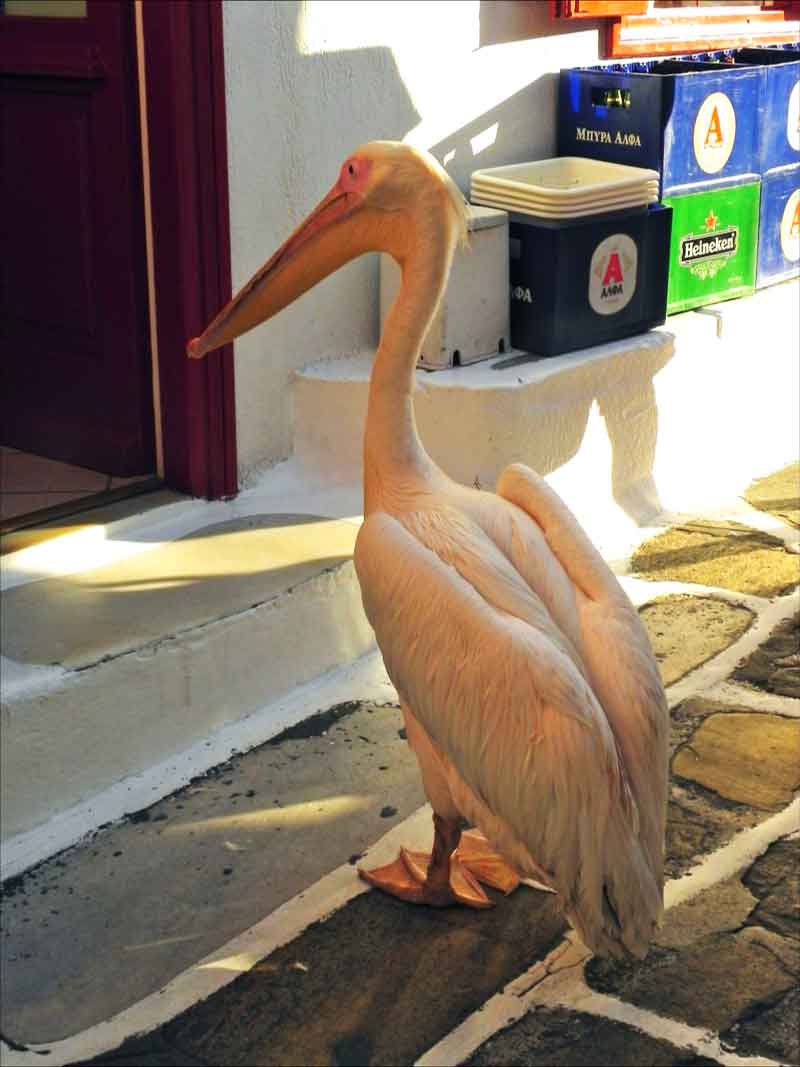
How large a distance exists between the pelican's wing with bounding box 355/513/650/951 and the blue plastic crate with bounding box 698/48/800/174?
3.44 m

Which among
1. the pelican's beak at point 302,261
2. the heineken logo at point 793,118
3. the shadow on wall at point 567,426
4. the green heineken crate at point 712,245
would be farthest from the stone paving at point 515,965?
the heineken logo at point 793,118

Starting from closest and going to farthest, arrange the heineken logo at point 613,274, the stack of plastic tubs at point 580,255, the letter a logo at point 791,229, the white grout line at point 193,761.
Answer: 1. the white grout line at point 193,761
2. the stack of plastic tubs at point 580,255
3. the heineken logo at point 613,274
4. the letter a logo at point 791,229

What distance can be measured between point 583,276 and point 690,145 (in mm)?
810

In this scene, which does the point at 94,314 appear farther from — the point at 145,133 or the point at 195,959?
the point at 195,959

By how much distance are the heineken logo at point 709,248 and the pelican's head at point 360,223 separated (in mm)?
2665

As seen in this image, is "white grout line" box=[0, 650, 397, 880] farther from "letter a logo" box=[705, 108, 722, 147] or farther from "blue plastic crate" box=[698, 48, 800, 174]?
"blue plastic crate" box=[698, 48, 800, 174]

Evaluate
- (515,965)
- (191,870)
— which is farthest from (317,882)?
(515,965)

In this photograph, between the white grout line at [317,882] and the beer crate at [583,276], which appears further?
the beer crate at [583,276]

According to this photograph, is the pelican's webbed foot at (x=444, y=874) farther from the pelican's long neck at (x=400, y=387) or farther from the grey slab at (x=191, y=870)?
the pelican's long neck at (x=400, y=387)

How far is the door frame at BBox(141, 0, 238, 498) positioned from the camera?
4.20 m

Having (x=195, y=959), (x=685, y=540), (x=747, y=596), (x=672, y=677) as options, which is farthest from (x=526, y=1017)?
(x=685, y=540)

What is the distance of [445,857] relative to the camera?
3.04m

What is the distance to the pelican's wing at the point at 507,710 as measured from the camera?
2.58 meters

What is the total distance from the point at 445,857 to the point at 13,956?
869mm
